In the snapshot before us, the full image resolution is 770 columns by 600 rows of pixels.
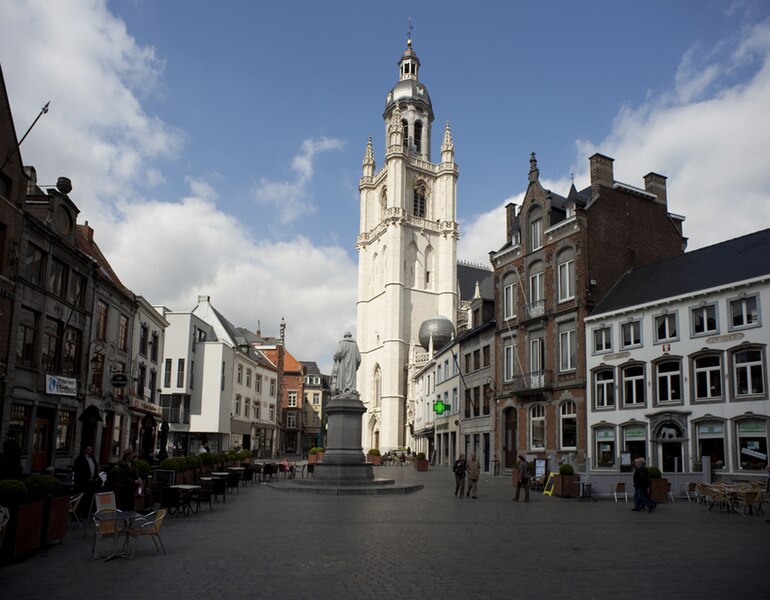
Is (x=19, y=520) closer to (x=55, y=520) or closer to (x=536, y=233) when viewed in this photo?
(x=55, y=520)

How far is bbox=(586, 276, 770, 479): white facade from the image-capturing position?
25953 mm

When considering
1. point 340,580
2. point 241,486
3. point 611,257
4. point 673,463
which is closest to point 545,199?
point 611,257

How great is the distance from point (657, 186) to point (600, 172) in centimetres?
455

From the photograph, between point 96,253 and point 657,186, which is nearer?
point 96,253

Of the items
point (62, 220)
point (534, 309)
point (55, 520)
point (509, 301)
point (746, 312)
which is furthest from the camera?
point (509, 301)

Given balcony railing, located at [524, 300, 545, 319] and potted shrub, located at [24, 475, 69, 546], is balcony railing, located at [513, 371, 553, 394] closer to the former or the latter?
balcony railing, located at [524, 300, 545, 319]

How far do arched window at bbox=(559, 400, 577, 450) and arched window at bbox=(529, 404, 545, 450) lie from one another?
164cm

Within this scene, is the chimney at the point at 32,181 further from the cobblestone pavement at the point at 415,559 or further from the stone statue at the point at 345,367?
the cobblestone pavement at the point at 415,559

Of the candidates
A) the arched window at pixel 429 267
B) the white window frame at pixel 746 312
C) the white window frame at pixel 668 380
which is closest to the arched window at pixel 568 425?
the white window frame at pixel 668 380

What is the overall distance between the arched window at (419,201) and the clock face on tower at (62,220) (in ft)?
220

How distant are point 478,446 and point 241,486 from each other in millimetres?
21557

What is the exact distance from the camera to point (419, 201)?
95125 millimetres

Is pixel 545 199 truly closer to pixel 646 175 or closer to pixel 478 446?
pixel 646 175

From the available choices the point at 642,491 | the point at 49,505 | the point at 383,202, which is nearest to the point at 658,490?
the point at 642,491
